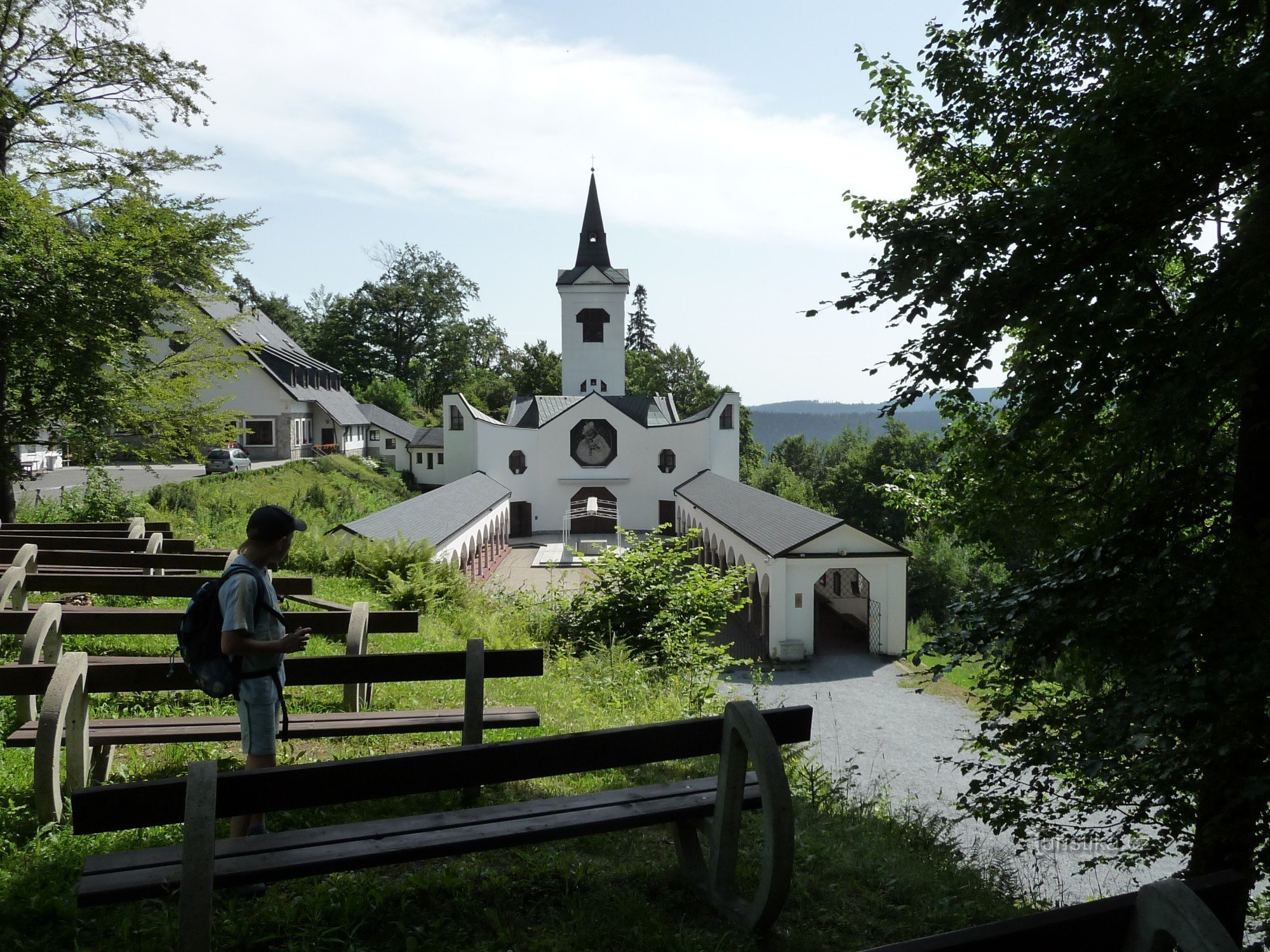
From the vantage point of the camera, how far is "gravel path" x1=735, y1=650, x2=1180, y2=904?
29.2 ft

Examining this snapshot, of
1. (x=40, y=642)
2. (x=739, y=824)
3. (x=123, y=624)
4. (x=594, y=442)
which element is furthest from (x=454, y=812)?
(x=594, y=442)

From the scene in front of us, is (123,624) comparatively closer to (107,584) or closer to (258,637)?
(107,584)

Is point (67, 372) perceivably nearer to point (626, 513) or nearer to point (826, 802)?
point (826, 802)

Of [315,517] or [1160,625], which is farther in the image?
[315,517]

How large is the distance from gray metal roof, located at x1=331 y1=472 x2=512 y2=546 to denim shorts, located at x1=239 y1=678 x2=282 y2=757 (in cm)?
1255

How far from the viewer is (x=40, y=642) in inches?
195

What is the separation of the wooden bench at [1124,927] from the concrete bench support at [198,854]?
6.54 ft

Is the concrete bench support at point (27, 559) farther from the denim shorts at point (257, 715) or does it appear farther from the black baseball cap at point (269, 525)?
the black baseball cap at point (269, 525)

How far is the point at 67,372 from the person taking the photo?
13.0m

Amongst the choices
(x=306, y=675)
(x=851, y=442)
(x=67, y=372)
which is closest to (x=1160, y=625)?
(x=306, y=675)

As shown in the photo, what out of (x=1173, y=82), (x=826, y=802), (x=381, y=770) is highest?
(x=1173, y=82)

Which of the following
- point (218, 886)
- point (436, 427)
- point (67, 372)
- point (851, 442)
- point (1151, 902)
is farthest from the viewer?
point (851, 442)

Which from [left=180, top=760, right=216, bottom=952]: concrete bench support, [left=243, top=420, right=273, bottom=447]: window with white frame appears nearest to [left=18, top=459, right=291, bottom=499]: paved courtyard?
[left=243, top=420, right=273, bottom=447]: window with white frame

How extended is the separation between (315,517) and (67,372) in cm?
1258
